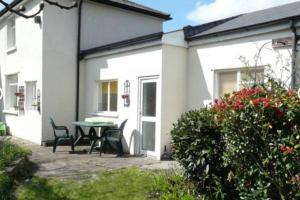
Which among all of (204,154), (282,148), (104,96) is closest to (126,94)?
(104,96)

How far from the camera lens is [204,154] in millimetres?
6234

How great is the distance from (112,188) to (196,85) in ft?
16.0

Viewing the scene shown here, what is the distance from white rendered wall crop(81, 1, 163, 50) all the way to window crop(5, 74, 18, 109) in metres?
5.41

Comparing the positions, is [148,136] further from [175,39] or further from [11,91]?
[11,91]

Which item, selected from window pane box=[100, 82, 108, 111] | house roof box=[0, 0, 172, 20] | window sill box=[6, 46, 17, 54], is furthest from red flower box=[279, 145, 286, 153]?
window sill box=[6, 46, 17, 54]

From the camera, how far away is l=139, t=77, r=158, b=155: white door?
11.4m

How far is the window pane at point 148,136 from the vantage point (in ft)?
37.6

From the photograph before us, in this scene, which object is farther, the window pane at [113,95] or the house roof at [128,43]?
the window pane at [113,95]

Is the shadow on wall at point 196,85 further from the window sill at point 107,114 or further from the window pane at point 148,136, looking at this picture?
the window sill at point 107,114

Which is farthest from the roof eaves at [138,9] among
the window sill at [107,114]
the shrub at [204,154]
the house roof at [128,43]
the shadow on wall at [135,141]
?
the shrub at [204,154]

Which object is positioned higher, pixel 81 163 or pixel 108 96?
pixel 108 96

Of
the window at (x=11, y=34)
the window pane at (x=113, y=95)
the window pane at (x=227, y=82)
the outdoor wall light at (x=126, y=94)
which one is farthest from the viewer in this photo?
the window at (x=11, y=34)

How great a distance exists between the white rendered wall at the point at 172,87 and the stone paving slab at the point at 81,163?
3.45 ft

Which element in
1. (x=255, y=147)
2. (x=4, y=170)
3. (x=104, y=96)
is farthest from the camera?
(x=104, y=96)
